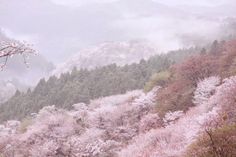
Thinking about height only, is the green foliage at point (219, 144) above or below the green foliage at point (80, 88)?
above

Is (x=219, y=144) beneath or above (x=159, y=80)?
above

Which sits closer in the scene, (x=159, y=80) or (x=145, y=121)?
(x=145, y=121)

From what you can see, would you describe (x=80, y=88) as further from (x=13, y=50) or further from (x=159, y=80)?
(x=13, y=50)

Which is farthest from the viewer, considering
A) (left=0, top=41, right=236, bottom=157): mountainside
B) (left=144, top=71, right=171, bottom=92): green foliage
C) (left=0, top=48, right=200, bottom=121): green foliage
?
(left=0, top=48, right=200, bottom=121): green foliage

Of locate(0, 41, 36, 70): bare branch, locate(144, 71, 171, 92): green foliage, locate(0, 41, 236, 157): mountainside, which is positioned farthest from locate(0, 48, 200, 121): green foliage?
locate(0, 41, 36, 70): bare branch

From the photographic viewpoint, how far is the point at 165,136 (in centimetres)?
3575

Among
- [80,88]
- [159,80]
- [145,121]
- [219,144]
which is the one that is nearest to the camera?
[219,144]

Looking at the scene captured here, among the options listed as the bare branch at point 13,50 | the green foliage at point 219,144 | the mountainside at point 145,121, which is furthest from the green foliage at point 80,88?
the bare branch at point 13,50

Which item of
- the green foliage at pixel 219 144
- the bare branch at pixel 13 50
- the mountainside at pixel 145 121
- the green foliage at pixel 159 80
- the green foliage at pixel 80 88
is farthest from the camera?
the green foliage at pixel 80 88

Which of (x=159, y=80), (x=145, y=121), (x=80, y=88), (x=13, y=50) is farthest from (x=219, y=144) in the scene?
(x=80, y=88)

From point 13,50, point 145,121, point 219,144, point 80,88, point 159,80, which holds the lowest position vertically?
point 80,88

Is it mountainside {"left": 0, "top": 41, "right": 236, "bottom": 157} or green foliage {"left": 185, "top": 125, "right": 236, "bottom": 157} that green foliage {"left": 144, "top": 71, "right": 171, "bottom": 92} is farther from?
green foliage {"left": 185, "top": 125, "right": 236, "bottom": 157}

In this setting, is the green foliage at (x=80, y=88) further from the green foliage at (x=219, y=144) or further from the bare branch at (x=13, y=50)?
the bare branch at (x=13, y=50)

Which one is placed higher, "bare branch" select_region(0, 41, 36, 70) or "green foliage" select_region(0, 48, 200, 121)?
"bare branch" select_region(0, 41, 36, 70)
